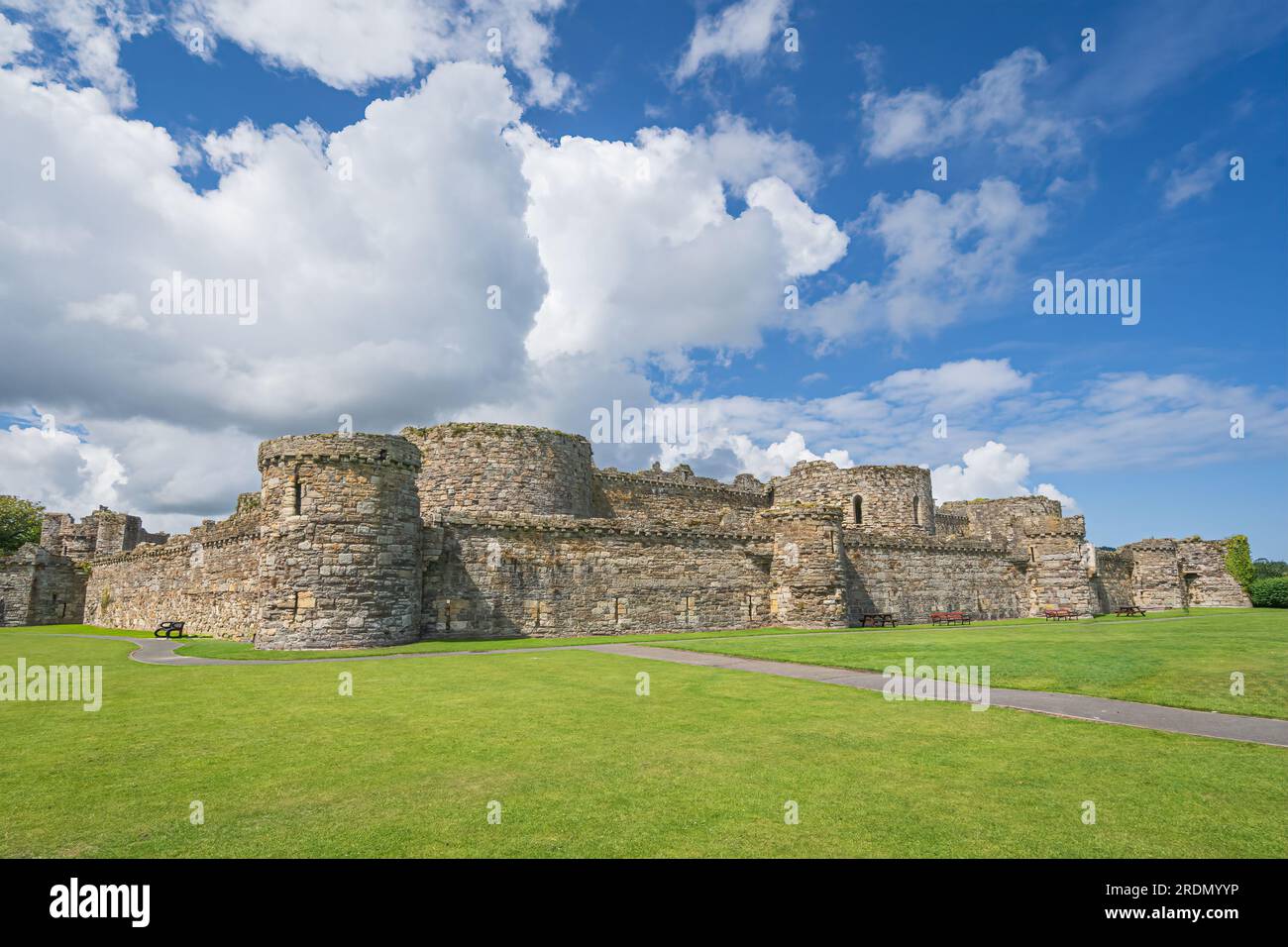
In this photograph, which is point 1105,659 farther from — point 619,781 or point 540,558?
point 540,558

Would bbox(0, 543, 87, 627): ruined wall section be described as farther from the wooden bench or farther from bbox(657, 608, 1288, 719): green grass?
bbox(657, 608, 1288, 719): green grass

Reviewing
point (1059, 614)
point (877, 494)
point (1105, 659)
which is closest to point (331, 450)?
point (1105, 659)

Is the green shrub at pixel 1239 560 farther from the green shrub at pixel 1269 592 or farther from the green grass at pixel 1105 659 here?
the green grass at pixel 1105 659

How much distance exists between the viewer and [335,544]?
66.8 ft

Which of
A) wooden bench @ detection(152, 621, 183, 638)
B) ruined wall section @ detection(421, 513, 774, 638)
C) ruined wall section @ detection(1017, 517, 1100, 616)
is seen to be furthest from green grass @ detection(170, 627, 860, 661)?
ruined wall section @ detection(1017, 517, 1100, 616)

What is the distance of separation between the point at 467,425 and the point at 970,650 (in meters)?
22.0

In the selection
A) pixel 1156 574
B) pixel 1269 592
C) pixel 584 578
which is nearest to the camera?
pixel 584 578

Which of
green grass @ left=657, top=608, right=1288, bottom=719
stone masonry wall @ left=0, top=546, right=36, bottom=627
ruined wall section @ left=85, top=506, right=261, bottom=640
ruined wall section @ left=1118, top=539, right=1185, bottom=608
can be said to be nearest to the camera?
green grass @ left=657, top=608, right=1288, bottom=719

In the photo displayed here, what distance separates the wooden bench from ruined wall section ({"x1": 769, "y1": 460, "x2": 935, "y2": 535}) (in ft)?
94.4

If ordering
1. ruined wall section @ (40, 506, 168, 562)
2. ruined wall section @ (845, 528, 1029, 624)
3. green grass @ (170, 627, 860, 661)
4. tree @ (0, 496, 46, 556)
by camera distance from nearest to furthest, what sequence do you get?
1. green grass @ (170, 627, 860, 661)
2. ruined wall section @ (845, 528, 1029, 624)
3. ruined wall section @ (40, 506, 168, 562)
4. tree @ (0, 496, 46, 556)

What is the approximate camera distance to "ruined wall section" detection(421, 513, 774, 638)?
23406 mm

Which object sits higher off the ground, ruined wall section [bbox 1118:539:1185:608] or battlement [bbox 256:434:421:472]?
battlement [bbox 256:434:421:472]

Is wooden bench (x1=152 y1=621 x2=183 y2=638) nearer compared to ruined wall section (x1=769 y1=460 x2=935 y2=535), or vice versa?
wooden bench (x1=152 y1=621 x2=183 y2=638)

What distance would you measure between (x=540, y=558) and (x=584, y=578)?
6.09 feet
